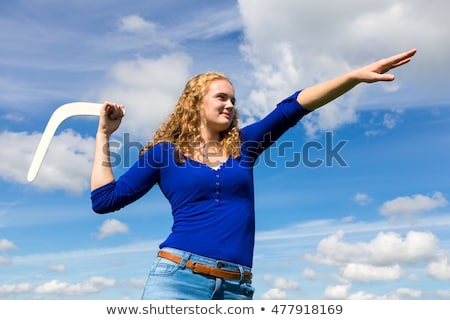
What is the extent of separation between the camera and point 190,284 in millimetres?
4516

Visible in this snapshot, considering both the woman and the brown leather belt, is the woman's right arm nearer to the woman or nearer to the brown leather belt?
the woman

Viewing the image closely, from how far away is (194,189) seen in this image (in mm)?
4891

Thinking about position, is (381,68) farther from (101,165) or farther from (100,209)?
(100,209)

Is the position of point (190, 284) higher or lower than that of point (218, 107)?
lower

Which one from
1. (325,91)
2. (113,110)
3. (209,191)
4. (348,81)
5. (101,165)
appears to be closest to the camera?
(209,191)

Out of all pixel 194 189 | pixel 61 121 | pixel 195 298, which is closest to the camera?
pixel 195 298

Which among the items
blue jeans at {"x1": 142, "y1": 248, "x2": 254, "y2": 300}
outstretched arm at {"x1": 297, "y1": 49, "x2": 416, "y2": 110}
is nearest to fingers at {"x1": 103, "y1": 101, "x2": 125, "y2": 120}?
blue jeans at {"x1": 142, "y1": 248, "x2": 254, "y2": 300}

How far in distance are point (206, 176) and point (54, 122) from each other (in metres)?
2.04

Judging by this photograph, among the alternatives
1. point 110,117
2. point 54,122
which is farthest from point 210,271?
point 54,122

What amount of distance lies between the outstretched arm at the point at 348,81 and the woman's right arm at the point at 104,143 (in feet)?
6.27

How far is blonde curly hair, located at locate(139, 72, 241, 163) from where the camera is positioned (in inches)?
208
